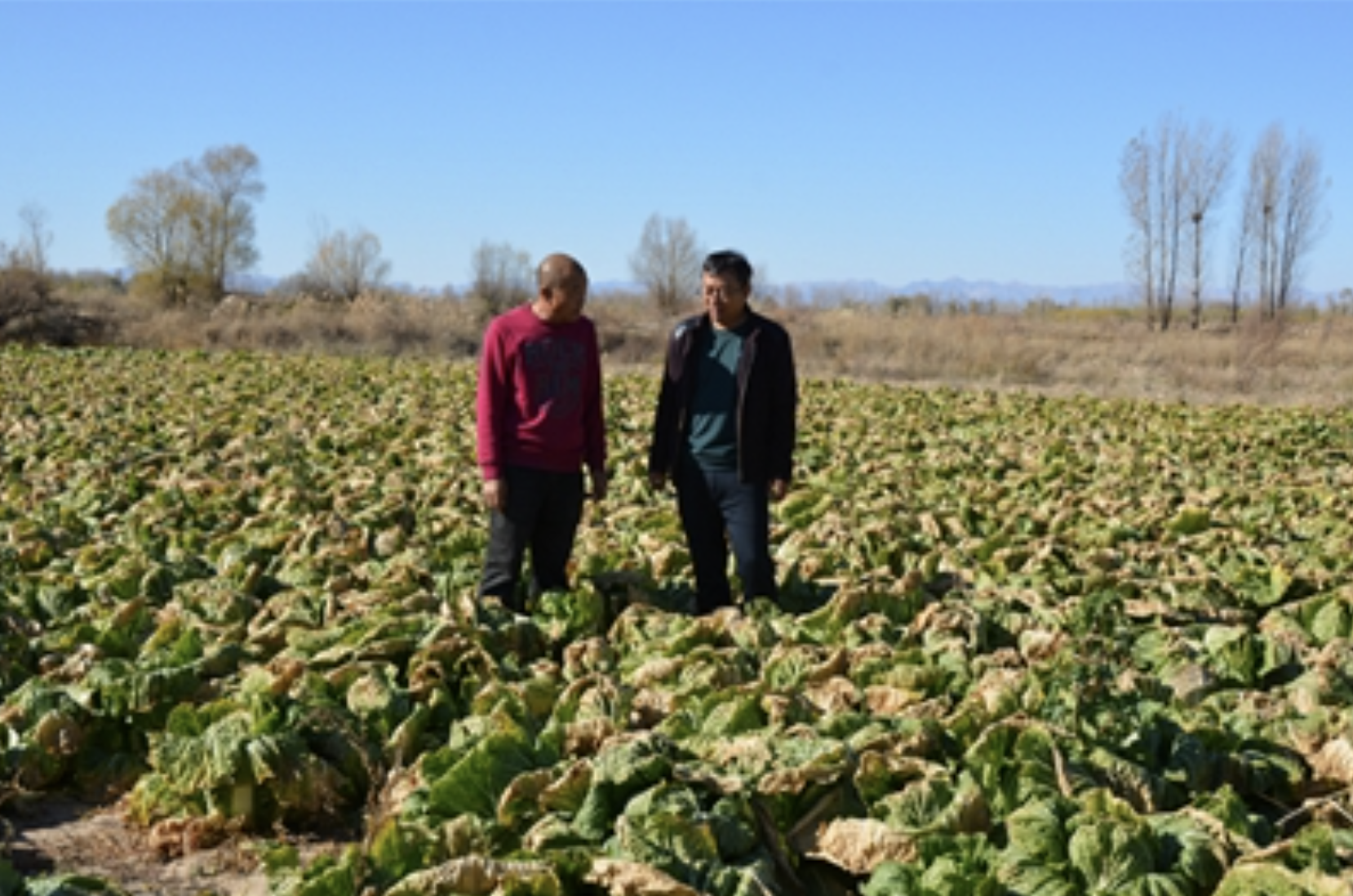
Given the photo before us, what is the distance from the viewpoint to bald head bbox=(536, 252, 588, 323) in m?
6.46

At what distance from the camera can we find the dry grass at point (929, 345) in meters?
29.3

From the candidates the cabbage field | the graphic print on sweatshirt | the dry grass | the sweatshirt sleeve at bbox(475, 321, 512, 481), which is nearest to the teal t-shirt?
the graphic print on sweatshirt

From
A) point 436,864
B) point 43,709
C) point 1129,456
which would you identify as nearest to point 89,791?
point 43,709

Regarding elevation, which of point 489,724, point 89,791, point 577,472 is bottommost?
point 89,791

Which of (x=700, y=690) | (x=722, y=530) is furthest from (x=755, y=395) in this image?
(x=700, y=690)

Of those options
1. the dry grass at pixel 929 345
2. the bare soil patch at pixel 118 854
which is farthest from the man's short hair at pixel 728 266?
the dry grass at pixel 929 345

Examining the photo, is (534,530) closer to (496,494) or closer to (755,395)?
(496,494)

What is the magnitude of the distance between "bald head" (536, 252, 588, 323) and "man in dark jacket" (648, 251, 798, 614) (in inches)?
24.0

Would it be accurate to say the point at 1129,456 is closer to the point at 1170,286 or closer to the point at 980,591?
the point at 980,591

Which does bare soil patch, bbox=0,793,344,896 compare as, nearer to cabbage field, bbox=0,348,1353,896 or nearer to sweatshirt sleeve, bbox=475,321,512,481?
cabbage field, bbox=0,348,1353,896

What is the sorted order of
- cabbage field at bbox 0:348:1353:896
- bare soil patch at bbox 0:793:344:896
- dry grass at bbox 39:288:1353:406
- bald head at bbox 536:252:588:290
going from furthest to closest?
dry grass at bbox 39:288:1353:406
bald head at bbox 536:252:588:290
bare soil patch at bbox 0:793:344:896
cabbage field at bbox 0:348:1353:896

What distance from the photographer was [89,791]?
5336mm

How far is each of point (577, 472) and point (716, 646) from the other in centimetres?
123

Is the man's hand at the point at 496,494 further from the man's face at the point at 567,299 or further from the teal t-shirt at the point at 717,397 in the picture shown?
the teal t-shirt at the point at 717,397
